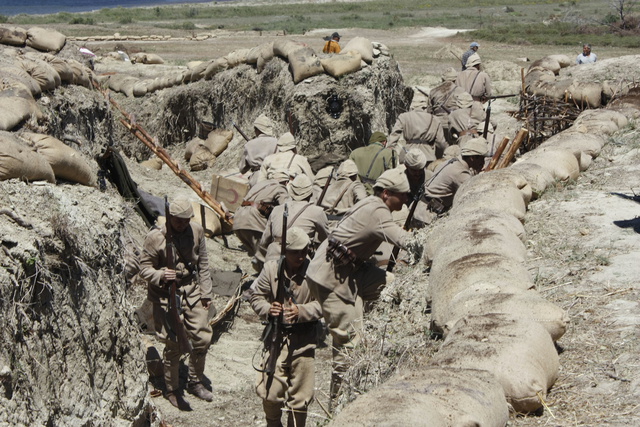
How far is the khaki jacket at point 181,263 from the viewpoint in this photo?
23.3 ft

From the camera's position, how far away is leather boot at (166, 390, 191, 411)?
7.55 m

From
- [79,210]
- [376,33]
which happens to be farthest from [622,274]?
[376,33]

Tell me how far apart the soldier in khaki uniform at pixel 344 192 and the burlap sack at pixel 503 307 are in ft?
9.73

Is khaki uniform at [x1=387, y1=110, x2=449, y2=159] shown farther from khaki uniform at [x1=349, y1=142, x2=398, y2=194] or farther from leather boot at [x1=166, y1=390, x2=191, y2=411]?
leather boot at [x1=166, y1=390, x2=191, y2=411]

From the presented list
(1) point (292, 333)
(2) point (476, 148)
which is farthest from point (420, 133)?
(1) point (292, 333)

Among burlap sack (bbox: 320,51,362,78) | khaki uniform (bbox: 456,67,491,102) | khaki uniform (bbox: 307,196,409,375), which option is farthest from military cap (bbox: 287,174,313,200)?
burlap sack (bbox: 320,51,362,78)

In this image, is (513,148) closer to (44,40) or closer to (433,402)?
(433,402)

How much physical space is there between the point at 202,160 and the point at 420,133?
575 centimetres

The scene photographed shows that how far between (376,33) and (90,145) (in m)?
30.8

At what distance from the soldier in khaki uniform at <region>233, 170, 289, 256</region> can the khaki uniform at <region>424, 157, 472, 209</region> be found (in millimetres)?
1591

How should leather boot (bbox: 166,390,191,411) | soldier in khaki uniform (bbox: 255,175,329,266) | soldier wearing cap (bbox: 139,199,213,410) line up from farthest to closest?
leather boot (bbox: 166,390,191,411) → soldier in khaki uniform (bbox: 255,175,329,266) → soldier wearing cap (bbox: 139,199,213,410)

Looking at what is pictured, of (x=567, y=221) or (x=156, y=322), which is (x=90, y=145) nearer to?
(x=156, y=322)

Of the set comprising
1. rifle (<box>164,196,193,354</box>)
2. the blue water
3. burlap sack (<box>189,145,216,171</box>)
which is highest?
rifle (<box>164,196,193,354</box>)

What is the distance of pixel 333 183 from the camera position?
912 centimetres
